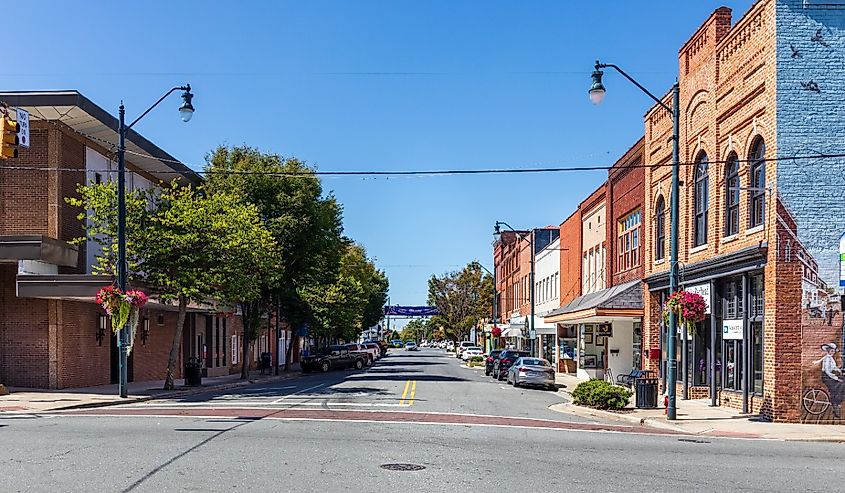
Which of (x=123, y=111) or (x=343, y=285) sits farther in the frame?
(x=343, y=285)

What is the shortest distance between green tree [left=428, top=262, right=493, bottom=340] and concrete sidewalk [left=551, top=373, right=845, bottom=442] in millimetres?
82921

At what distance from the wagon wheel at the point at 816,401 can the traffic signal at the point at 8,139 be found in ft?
58.1

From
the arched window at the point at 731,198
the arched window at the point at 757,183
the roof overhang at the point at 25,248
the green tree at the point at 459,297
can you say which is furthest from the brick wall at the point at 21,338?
the green tree at the point at 459,297

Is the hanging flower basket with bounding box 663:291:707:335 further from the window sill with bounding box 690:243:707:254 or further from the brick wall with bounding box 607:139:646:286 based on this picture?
the brick wall with bounding box 607:139:646:286

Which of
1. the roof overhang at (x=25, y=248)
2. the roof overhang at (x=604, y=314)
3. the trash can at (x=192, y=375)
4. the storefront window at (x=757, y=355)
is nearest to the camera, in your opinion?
the storefront window at (x=757, y=355)

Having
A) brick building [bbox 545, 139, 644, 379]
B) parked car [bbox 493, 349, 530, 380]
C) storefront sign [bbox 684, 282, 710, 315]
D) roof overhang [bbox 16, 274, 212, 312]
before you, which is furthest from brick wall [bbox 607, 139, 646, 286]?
roof overhang [bbox 16, 274, 212, 312]

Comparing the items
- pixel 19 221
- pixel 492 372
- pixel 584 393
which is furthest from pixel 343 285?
pixel 584 393

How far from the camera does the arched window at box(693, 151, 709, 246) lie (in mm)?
27281

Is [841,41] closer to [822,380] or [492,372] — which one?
[822,380]

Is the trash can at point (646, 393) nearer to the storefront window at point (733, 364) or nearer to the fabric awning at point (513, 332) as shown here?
the storefront window at point (733, 364)

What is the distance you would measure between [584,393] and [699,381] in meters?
4.84

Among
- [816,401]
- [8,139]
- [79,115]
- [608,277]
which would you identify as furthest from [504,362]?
[8,139]

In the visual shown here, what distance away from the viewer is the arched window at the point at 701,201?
2728 cm

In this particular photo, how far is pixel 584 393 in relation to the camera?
25.5 metres
